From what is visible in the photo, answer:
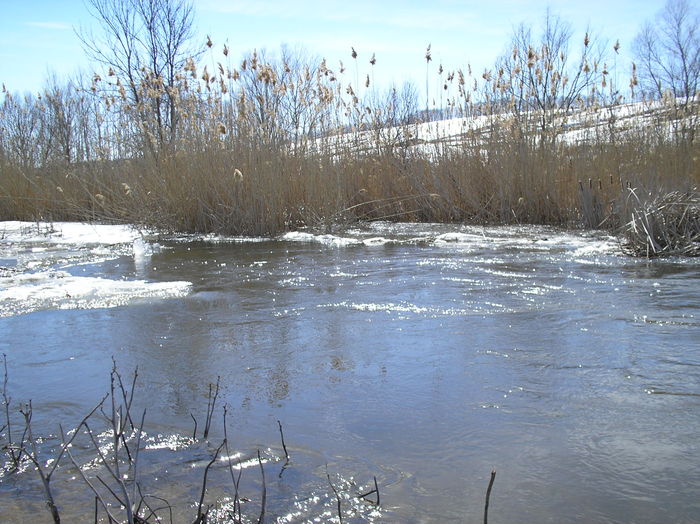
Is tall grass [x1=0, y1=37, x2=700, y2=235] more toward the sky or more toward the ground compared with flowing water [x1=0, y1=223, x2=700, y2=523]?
more toward the sky

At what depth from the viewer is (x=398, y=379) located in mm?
2432

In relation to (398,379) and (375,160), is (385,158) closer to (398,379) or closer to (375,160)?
(375,160)

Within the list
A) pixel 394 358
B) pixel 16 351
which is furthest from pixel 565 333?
pixel 16 351

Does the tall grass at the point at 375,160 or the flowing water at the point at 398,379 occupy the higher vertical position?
the tall grass at the point at 375,160

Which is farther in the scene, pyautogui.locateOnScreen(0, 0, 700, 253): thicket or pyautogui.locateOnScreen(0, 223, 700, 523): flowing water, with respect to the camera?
pyautogui.locateOnScreen(0, 0, 700, 253): thicket

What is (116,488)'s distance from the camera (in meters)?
1.69

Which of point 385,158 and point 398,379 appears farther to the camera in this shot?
point 385,158

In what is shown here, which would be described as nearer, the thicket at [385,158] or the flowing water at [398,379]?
the flowing water at [398,379]

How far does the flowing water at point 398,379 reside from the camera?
1627mm

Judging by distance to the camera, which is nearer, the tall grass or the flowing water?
the flowing water

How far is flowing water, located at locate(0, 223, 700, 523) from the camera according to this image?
163 cm

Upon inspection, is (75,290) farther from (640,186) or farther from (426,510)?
(640,186)

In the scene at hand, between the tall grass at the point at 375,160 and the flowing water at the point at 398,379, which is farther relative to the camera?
the tall grass at the point at 375,160

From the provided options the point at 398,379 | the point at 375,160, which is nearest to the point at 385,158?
the point at 375,160
